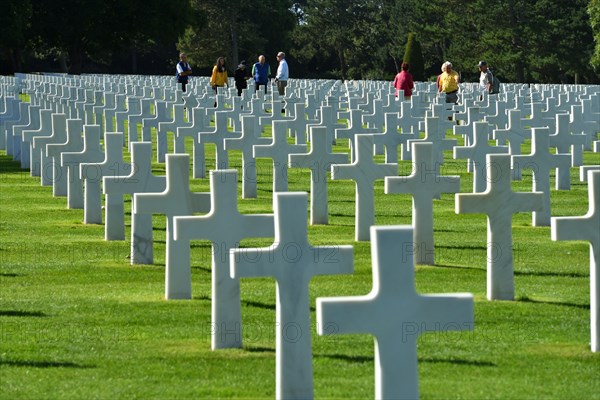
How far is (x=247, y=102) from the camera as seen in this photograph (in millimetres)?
28859

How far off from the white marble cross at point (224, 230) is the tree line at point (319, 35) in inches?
2036

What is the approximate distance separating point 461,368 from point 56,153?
8747 mm

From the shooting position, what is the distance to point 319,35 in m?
96.1

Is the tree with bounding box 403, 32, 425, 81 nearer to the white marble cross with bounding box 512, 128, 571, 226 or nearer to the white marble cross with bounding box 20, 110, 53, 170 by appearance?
the white marble cross with bounding box 20, 110, 53, 170

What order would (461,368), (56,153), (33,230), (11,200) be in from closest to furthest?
(461,368) < (33,230) < (56,153) < (11,200)

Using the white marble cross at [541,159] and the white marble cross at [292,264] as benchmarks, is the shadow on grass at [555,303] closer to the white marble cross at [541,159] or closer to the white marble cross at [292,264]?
the white marble cross at [541,159]

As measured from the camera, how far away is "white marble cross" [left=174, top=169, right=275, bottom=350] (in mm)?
7965

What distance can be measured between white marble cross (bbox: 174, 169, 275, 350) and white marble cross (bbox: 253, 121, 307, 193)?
20.1 ft

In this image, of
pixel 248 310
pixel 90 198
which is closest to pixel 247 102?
pixel 90 198

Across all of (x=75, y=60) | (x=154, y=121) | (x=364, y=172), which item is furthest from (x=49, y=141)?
(x=75, y=60)

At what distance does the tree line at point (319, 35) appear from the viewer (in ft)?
230

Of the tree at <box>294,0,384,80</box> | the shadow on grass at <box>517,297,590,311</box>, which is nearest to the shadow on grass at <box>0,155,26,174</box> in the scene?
the shadow on grass at <box>517,297,590,311</box>

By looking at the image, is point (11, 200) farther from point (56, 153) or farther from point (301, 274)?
point (301, 274)

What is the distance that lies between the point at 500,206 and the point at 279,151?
501 cm
